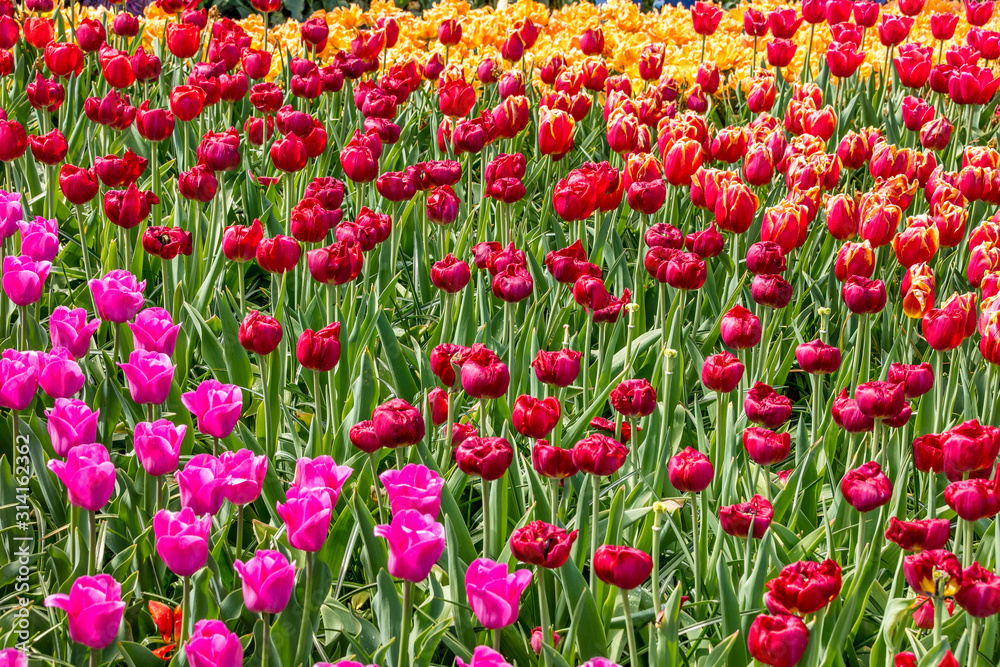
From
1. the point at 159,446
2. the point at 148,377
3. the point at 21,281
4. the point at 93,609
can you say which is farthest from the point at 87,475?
the point at 21,281

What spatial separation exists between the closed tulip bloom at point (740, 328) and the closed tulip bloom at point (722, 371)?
0.19m

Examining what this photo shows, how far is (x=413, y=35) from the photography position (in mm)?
5434

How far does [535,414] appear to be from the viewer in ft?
5.54

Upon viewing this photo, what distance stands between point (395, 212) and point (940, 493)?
5.64 ft

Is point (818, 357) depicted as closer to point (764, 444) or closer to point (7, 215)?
point (764, 444)

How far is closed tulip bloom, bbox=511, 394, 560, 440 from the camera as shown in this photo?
1.69 metres

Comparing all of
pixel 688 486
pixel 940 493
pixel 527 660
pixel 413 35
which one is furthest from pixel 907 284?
pixel 413 35

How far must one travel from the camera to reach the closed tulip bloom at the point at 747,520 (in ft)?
4.95

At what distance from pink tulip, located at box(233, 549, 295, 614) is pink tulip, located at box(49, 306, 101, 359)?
32.8 inches

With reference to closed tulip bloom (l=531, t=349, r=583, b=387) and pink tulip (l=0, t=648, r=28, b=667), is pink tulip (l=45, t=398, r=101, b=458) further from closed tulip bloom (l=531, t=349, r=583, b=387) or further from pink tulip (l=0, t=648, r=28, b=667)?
closed tulip bloom (l=531, t=349, r=583, b=387)

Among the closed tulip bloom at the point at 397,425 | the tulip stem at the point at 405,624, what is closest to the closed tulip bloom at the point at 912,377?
the closed tulip bloom at the point at 397,425

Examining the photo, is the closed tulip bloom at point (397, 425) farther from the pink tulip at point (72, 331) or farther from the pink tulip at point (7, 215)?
the pink tulip at point (7, 215)

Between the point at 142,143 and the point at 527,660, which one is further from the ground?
the point at 142,143

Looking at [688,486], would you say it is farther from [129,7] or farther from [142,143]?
[129,7]
